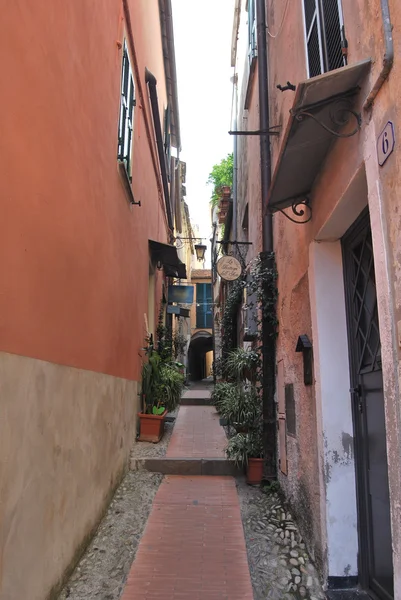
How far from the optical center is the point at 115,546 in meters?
3.64

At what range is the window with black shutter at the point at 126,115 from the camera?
17.3 feet

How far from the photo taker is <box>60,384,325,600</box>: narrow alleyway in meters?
3.08

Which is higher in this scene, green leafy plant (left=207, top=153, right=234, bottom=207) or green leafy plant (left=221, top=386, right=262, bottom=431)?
green leafy plant (left=207, top=153, right=234, bottom=207)

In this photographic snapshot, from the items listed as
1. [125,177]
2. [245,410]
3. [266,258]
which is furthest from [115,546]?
[125,177]

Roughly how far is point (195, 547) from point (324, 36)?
4032mm

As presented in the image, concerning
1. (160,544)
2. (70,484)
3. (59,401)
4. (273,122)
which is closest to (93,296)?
(59,401)

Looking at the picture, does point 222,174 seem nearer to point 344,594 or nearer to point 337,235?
point 337,235

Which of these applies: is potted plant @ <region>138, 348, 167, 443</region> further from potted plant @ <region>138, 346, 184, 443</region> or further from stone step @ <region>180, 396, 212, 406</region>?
stone step @ <region>180, 396, 212, 406</region>

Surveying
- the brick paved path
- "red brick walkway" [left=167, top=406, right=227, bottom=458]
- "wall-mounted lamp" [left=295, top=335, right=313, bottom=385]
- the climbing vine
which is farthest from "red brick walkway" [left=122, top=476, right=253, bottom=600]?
the climbing vine

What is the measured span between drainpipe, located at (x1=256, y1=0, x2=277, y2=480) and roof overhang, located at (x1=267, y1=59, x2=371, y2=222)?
1.49 m

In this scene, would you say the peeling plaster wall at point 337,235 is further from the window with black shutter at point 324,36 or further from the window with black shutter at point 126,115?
the window with black shutter at point 126,115

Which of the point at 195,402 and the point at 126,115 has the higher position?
the point at 126,115

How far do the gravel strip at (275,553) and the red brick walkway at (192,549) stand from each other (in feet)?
0.31

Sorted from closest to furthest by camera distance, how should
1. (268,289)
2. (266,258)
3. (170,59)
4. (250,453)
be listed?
(250,453), (268,289), (266,258), (170,59)
